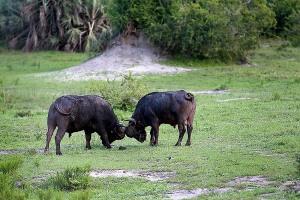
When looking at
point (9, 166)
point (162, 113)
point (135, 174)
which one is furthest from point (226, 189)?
point (162, 113)

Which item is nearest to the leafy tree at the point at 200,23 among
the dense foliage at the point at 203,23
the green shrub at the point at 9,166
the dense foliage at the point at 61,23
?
the dense foliage at the point at 203,23

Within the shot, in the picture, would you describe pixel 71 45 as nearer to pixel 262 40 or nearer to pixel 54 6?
pixel 54 6

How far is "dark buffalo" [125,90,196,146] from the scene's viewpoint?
14.9 meters

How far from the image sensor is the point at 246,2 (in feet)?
108

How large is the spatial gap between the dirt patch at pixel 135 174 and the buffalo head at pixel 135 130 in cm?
298

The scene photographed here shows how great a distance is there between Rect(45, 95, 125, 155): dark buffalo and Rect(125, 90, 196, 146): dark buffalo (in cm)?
36

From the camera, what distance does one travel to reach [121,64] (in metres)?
30.9

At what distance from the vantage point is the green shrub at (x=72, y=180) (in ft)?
36.3

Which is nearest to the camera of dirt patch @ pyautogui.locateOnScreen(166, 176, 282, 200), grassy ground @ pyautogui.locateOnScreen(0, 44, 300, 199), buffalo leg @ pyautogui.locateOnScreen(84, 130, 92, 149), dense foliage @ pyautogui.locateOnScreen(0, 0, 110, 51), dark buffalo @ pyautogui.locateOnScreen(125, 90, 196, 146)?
dirt patch @ pyautogui.locateOnScreen(166, 176, 282, 200)

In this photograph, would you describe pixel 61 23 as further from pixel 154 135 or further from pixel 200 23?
pixel 154 135

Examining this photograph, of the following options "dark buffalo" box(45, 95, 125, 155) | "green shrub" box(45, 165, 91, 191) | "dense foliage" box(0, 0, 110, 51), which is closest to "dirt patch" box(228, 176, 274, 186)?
"green shrub" box(45, 165, 91, 191)

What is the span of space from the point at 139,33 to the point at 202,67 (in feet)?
11.0

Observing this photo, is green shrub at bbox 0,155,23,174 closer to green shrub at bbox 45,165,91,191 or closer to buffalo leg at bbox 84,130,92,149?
green shrub at bbox 45,165,91,191

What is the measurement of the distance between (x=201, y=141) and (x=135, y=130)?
141 cm
